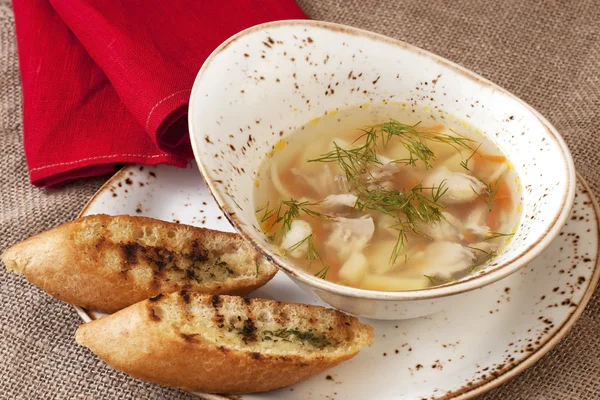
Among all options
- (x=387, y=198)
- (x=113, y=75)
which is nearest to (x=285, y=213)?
(x=387, y=198)

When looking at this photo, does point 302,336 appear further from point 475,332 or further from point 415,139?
point 415,139

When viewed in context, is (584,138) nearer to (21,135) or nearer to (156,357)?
(156,357)

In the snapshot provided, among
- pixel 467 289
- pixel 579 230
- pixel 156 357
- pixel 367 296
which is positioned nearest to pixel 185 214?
pixel 156 357

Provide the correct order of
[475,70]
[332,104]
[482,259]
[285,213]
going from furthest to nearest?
1. [475,70]
2. [332,104]
3. [285,213]
4. [482,259]

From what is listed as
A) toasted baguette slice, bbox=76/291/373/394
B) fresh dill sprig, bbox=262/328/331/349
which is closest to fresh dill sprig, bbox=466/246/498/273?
toasted baguette slice, bbox=76/291/373/394

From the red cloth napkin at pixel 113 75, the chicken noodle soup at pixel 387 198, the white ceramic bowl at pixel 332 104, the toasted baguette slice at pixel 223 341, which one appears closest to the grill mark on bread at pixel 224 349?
the toasted baguette slice at pixel 223 341
